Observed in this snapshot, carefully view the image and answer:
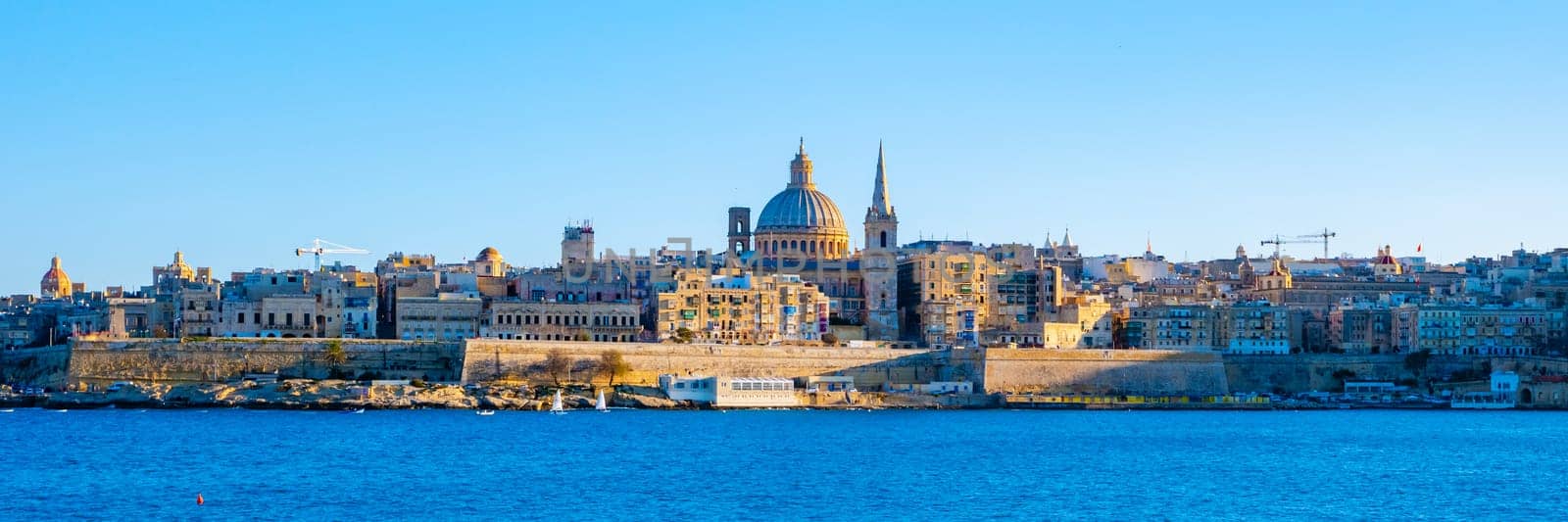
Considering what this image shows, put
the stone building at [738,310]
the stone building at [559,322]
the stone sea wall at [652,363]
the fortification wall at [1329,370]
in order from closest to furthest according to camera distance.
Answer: the stone sea wall at [652,363], the stone building at [559,322], the fortification wall at [1329,370], the stone building at [738,310]

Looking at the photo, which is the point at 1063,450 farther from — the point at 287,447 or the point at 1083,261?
the point at 1083,261

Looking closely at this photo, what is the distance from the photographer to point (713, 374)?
6769cm

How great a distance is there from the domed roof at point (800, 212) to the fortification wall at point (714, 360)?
64.3ft

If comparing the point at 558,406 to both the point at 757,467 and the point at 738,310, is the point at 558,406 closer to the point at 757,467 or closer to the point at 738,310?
the point at 738,310

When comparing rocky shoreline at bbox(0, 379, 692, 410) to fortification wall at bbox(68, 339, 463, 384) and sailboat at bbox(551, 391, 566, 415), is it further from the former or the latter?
fortification wall at bbox(68, 339, 463, 384)

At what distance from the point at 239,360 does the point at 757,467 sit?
25.9 m

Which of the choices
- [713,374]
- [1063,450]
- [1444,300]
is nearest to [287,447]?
[1063,450]

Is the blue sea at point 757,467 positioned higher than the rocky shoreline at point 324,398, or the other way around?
the rocky shoreline at point 324,398

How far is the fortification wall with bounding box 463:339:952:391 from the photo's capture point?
217 feet

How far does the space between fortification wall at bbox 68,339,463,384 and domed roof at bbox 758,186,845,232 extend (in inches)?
974

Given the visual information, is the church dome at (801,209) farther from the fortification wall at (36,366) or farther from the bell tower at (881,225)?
the fortification wall at (36,366)

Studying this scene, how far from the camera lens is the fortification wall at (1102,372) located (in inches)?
2726

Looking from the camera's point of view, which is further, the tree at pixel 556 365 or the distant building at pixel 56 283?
the distant building at pixel 56 283

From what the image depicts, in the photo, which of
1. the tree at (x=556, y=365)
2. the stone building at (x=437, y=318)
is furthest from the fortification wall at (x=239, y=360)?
the stone building at (x=437, y=318)
